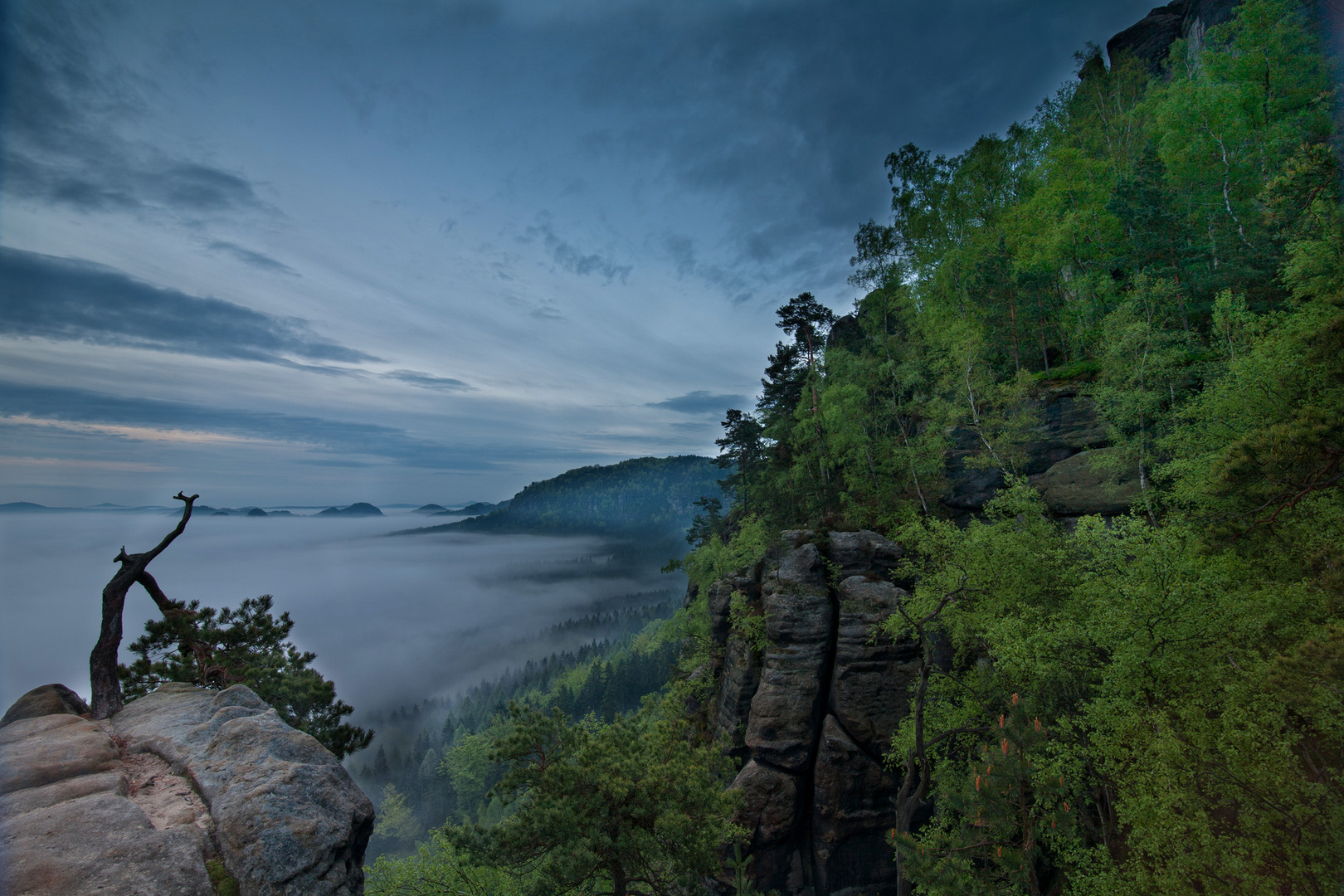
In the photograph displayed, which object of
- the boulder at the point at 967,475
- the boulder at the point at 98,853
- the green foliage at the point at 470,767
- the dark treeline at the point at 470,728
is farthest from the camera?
the dark treeline at the point at 470,728

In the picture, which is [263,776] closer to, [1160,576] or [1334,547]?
[1160,576]

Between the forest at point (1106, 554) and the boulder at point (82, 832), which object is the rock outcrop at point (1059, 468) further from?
the boulder at point (82, 832)

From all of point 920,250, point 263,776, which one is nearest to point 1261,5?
point 920,250

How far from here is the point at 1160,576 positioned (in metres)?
11.8

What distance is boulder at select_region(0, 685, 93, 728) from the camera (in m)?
8.33

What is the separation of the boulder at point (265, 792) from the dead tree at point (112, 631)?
0.42m

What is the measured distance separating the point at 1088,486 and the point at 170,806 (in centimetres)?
2914

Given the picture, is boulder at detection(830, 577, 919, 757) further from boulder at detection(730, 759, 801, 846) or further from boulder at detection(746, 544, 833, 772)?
boulder at detection(730, 759, 801, 846)

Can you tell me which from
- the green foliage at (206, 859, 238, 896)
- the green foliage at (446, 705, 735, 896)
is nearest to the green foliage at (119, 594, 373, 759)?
the green foliage at (446, 705, 735, 896)

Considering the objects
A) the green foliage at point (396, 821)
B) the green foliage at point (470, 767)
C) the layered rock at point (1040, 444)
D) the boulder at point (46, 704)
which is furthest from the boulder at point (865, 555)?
the green foliage at point (396, 821)

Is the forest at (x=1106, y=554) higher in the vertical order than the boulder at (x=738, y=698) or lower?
higher

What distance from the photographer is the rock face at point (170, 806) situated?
17.9 ft

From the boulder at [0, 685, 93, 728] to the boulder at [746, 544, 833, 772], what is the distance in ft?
70.5

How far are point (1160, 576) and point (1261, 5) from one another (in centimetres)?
3295
